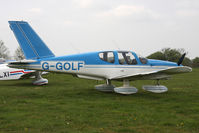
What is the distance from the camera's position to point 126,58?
9.38 m

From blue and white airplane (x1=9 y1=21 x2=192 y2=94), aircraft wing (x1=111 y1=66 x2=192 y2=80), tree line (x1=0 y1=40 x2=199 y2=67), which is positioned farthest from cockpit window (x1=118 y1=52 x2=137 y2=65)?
tree line (x1=0 y1=40 x2=199 y2=67)

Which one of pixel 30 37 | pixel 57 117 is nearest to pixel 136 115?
pixel 57 117

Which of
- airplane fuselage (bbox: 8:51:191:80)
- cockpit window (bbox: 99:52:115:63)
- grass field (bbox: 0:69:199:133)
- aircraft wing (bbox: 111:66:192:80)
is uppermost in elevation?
cockpit window (bbox: 99:52:115:63)

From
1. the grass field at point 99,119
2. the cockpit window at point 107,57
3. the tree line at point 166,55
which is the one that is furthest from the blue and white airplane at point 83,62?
the tree line at point 166,55

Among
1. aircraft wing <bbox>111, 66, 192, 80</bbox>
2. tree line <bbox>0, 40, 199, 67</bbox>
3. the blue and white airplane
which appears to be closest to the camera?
aircraft wing <bbox>111, 66, 192, 80</bbox>

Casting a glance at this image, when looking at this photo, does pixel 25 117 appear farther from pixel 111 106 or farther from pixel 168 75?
pixel 168 75

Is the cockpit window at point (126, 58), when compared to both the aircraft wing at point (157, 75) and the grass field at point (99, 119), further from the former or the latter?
the grass field at point (99, 119)

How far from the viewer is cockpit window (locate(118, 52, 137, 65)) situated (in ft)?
30.7

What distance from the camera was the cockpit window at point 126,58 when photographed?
935cm

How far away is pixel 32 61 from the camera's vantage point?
9141 millimetres

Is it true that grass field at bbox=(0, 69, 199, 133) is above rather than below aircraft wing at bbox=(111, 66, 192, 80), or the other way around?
below

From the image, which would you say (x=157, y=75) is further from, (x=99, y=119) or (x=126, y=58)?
(x=99, y=119)

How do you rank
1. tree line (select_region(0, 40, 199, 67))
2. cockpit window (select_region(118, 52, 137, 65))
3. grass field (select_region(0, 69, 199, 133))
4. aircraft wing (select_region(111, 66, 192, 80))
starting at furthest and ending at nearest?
tree line (select_region(0, 40, 199, 67)), cockpit window (select_region(118, 52, 137, 65)), aircraft wing (select_region(111, 66, 192, 80)), grass field (select_region(0, 69, 199, 133))

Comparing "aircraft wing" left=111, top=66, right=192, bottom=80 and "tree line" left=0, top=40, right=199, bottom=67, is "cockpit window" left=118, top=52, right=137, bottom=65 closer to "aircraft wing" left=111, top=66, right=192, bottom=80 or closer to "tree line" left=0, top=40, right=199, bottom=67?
"aircraft wing" left=111, top=66, right=192, bottom=80
